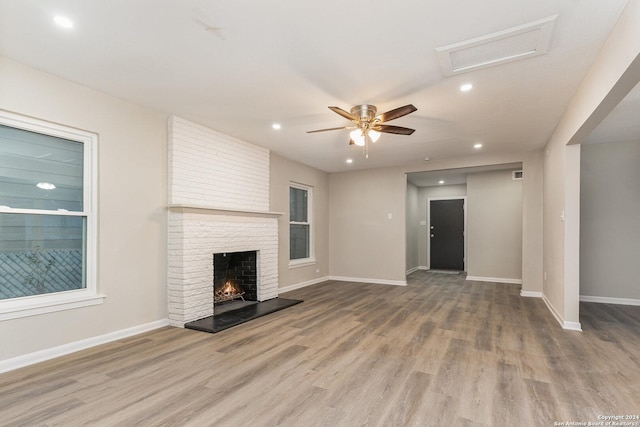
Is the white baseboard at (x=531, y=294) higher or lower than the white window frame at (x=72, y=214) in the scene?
lower

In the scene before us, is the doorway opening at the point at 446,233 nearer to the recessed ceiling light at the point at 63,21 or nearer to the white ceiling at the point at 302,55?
the white ceiling at the point at 302,55

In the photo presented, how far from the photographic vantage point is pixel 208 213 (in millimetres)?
4273

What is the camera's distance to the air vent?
2.24 metres

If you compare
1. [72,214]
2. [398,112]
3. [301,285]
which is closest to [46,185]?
[72,214]

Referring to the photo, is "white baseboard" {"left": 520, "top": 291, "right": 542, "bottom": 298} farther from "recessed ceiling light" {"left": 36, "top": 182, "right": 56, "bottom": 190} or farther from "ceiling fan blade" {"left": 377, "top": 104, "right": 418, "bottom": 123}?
"recessed ceiling light" {"left": 36, "top": 182, "right": 56, "bottom": 190}

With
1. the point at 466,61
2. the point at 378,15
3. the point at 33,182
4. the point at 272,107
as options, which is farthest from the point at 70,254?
the point at 466,61

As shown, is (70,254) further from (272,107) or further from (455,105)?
(455,105)

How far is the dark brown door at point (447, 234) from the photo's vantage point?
28.4ft

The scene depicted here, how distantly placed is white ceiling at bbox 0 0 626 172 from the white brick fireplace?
19.6 inches

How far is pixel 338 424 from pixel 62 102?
11.9ft

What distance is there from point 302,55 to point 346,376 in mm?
2609

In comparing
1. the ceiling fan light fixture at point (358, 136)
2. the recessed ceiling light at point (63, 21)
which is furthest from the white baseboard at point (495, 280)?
the recessed ceiling light at point (63, 21)

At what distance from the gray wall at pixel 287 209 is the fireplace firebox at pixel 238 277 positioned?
2.75 feet

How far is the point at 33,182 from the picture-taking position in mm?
2941
